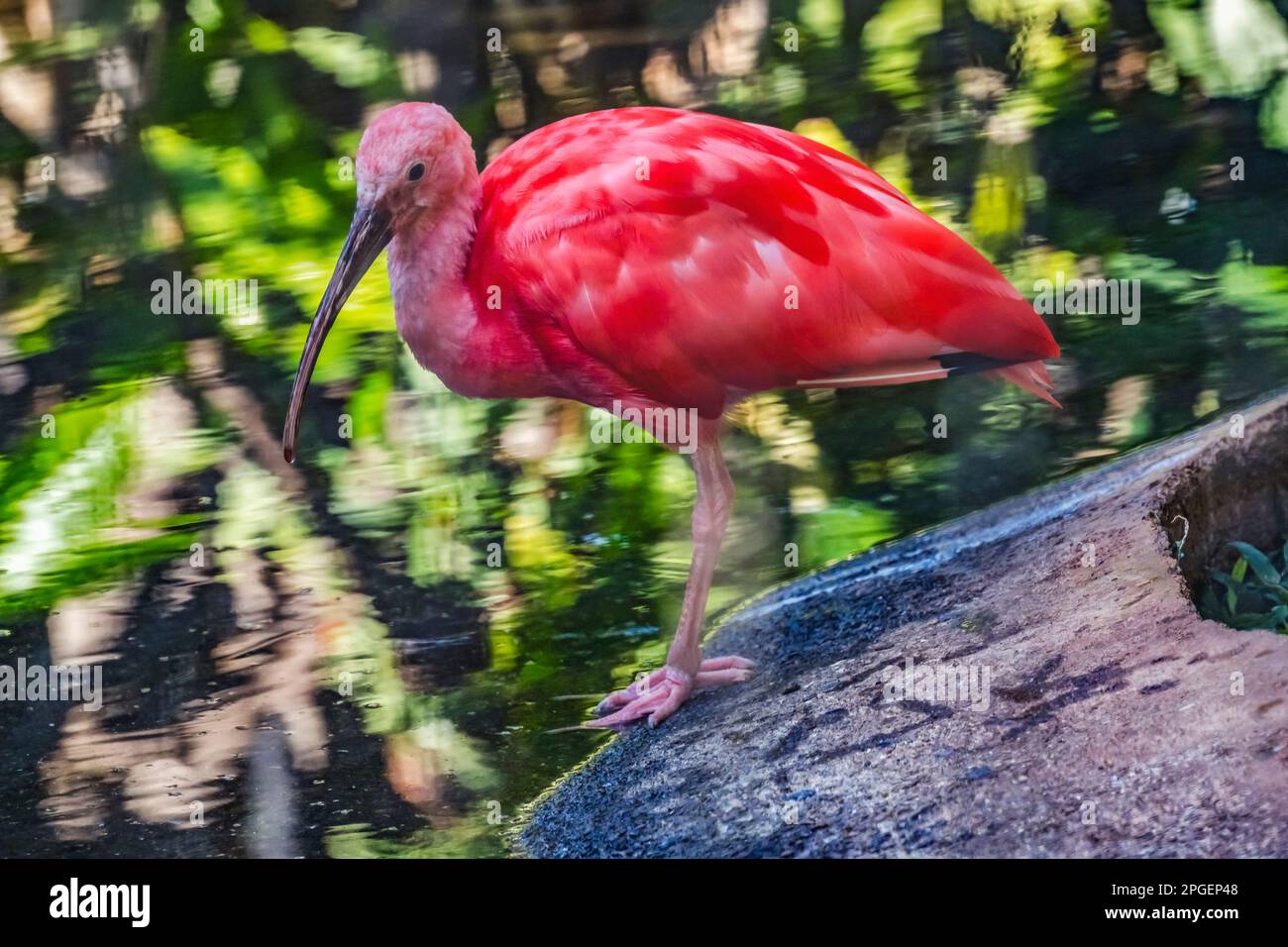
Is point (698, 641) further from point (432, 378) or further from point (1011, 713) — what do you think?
point (432, 378)

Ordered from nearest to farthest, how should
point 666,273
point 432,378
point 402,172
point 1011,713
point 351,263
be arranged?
point 1011,713 → point 666,273 → point 402,172 → point 351,263 → point 432,378

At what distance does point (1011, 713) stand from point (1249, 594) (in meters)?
0.71

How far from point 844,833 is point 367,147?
173cm

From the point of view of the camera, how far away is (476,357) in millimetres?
3180

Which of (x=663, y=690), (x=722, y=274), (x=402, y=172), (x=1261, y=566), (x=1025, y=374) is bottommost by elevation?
(x=663, y=690)

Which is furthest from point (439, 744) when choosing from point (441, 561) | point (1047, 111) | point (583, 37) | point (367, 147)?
point (1047, 111)

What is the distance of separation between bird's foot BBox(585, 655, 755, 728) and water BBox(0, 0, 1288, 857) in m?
0.14

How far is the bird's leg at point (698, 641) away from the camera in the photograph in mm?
3266

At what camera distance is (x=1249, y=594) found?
3.14m

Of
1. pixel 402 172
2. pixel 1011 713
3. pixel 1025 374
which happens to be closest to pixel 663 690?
pixel 1011 713

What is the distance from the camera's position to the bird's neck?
316cm

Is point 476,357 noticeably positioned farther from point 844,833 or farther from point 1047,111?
point 1047,111

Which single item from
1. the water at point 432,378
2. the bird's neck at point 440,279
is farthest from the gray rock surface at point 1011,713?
the bird's neck at point 440,279

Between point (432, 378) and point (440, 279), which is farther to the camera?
point (432, 378)
